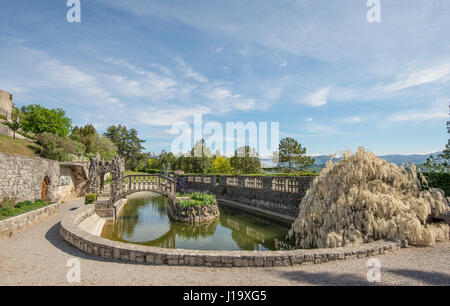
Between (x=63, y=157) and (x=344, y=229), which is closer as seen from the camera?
(x=344, y=229)

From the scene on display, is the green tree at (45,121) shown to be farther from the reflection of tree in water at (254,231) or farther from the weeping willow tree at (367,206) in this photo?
the weeping willow tree at (367,206)

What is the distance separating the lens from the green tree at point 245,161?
143ft

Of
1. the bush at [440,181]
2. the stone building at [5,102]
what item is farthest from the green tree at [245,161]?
the stone building at [5,102]

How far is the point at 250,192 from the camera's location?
64.8ft

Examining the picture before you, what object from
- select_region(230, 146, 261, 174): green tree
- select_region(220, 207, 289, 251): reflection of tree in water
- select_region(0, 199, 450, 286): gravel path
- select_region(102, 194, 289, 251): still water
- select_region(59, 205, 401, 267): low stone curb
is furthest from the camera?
select_region(230, 146, 261, 174): green tree

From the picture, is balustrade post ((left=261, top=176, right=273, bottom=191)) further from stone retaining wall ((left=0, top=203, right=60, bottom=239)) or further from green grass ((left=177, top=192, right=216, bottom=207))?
stone retaining wall ((left=0, top=203, right=60, bottom=239))

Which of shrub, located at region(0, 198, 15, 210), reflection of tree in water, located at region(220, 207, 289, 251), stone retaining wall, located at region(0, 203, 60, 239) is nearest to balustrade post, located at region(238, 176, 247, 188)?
reflection of tree in water, located at region(220, 207, 289, 251)

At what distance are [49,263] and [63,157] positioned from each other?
768 inches

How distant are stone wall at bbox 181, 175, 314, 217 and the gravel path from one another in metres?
7.54

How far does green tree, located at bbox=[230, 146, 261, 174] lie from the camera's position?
143 feet

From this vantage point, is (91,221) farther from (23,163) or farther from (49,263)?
(49,263)
